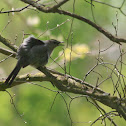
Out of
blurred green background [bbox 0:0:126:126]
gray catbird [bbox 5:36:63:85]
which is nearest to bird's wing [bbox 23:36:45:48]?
gray catbird [bbox 5:36:63:85]

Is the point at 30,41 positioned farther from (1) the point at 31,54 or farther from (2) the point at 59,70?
(2) the point at 59,70

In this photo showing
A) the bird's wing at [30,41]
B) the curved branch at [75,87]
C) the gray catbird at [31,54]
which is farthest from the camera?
the bird's wing at [30,41]

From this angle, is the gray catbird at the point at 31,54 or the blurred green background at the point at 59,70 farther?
the blurred green background at the point at 59,70

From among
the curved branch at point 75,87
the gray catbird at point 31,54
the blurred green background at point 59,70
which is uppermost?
the blurred green background at point 59,70

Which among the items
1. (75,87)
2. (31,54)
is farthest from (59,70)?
(75,87)

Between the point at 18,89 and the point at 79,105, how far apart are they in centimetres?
206

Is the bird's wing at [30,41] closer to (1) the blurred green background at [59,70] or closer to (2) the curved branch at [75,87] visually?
(2) the curved branch at [75,87]

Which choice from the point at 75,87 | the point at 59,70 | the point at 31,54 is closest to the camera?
the point at 75,87

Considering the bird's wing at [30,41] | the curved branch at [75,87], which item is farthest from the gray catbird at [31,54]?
the curved branch at [75,87]

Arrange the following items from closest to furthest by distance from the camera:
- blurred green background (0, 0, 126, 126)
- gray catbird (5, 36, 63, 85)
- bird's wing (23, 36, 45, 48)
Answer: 1. gray catbird (5, 36, 63, 85)
2. bird's wing (23, 36, 45, 48)
3. blurred green background (0, 0, 126, 126)

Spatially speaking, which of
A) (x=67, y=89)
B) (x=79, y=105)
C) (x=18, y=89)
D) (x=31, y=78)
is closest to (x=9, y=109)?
(x=18, y=89)

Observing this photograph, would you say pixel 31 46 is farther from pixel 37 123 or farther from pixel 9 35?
pixel 9 35

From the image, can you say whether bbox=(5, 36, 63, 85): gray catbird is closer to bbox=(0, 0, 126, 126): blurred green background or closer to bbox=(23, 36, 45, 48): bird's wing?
bbox=(23, 36, 45, 48): bird's wing

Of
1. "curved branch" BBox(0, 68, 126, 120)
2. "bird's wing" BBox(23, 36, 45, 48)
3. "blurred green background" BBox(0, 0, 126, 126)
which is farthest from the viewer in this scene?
"blurred green background" BBox(0, 0, 126, 126)
